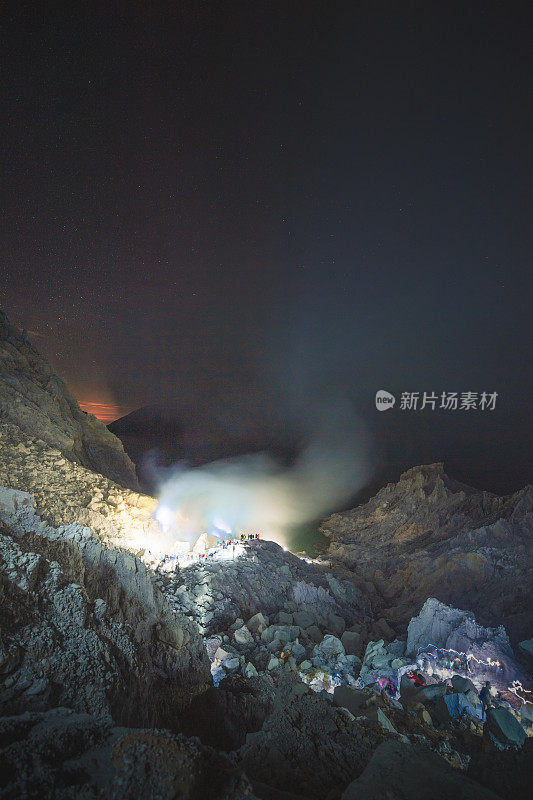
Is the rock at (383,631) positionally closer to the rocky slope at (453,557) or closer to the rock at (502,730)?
the rocky slope at (453,557)

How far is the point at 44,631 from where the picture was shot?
3.70 m

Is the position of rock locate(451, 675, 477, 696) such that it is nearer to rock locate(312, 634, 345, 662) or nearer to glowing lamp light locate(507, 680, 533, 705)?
glowing lamp light locate(507, 680, 533, 705)

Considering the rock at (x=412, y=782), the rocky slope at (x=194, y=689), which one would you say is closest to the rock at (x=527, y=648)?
the rocky slope at (x=194, y=689)

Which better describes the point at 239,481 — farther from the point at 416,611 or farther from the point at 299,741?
the point at 299,741

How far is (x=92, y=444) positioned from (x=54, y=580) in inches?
Answer: 686

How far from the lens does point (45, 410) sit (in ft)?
52.5

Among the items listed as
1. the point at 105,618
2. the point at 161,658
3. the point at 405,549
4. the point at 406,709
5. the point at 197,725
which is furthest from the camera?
the point at 405,549

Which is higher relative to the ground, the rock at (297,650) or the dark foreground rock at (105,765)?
the rock at (297,650)

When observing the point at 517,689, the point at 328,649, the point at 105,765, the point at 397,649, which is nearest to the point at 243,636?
the point at 328,649

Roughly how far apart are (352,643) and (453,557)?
8016mm

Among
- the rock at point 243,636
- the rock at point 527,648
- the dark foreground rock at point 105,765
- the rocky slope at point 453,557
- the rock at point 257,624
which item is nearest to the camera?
the dark foreground rock at point 105,765

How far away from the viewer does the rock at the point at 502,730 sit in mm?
5664

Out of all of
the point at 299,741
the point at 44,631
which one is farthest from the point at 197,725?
the point at 44,631

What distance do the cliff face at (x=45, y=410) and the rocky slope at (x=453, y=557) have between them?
16818mm
